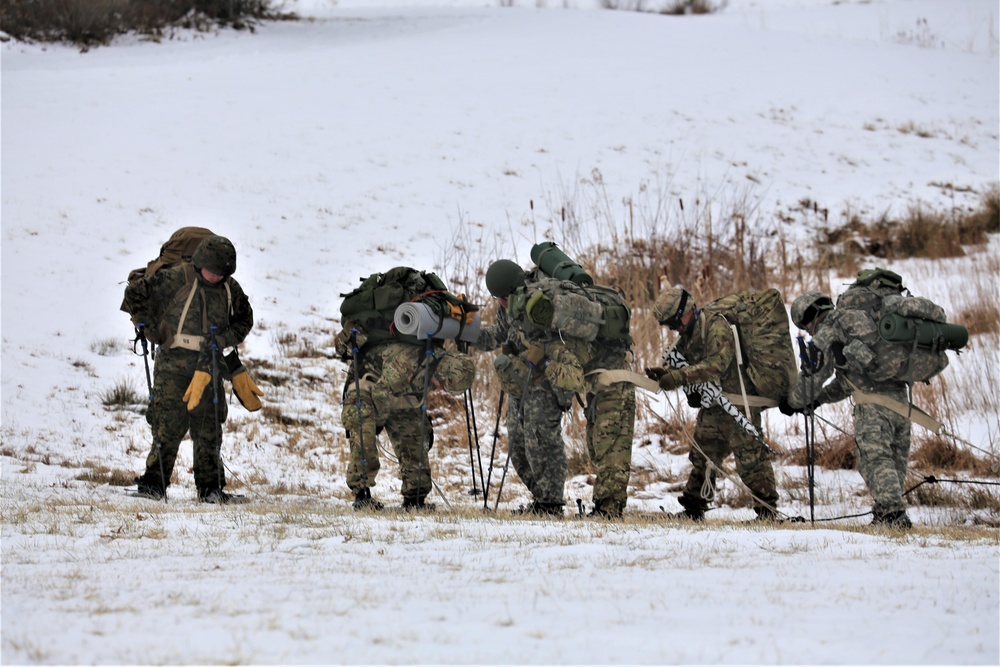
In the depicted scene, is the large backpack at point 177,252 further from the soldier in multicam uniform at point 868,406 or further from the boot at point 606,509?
the soldier in multicam uniform at point 868,406

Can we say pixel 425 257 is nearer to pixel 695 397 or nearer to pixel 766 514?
pixel 695 397

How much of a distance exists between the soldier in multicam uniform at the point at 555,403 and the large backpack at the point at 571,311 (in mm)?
103

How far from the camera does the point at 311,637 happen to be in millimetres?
3479

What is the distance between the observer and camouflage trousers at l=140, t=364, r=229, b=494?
7770 mm

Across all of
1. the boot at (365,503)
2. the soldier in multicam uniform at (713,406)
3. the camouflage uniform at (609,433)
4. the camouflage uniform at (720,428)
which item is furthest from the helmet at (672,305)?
the boot at (365,503)

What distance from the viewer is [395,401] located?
764cm

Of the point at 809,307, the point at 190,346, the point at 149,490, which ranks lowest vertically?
the point at 149,490

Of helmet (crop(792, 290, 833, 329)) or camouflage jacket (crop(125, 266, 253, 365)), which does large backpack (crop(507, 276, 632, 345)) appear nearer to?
A: helmet (crop(792, 290, 833, 329))

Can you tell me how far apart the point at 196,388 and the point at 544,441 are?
A: 2.78 meters

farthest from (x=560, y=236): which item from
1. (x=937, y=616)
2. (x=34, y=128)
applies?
(x=937, y=616)

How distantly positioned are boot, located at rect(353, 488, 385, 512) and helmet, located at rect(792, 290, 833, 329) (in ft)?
11.7

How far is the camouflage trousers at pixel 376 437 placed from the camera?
757cm

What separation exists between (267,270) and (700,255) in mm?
6555

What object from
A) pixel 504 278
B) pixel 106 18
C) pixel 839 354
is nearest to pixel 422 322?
pixel 504 278
